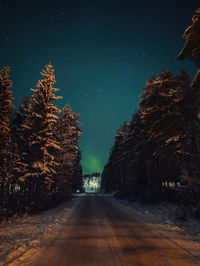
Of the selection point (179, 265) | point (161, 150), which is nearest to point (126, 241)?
point (179, 265)

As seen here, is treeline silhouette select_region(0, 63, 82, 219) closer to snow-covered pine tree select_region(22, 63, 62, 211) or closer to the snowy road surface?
snow-covered pine tree select_region(22, 63, 62, 211)

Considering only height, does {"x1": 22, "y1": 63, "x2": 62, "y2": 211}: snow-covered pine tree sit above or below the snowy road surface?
above

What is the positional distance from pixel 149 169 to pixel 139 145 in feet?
12.2

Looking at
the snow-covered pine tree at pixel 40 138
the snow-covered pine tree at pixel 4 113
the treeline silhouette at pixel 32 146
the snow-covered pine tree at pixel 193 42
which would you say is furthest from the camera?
the snow-covered pine tree at pixel 4 113

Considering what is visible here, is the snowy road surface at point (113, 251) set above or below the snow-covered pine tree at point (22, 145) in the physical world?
below

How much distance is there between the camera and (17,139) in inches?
801

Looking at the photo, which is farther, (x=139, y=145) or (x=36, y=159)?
(x=139, y=145)

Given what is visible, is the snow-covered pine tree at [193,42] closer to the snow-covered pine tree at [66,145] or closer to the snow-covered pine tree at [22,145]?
the snow-covered pine tree at [22,145]

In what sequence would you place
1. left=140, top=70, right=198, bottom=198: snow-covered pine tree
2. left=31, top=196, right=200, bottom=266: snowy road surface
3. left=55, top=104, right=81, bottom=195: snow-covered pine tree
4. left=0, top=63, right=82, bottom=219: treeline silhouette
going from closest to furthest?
left=31, top=196, right=200, bottom=266: snowy road surface < left=140, top=70, right=198, bottom=198: snow-covered pine tree < left=0, top=63, right=82, bottom=219: treeline silhouette < left=55, top=104, right=81, bottom=195: snow-covered pine tree

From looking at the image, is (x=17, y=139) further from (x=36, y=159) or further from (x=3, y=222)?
(x=3, y=222)

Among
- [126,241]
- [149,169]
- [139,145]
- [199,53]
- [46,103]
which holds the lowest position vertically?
[126,241]

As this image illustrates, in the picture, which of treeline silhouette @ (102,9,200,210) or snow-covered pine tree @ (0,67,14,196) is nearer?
treeline silhouette @ (102,9,200,210)

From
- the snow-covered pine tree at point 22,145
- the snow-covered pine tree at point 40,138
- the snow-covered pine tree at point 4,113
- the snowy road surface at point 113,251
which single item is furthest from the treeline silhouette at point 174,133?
the snow-covered pine tree at point 4,113

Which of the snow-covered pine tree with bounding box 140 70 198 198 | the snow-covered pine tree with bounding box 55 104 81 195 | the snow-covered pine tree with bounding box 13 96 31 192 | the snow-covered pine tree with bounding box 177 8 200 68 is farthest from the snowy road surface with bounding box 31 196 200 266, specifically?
the snow-covered pine tree with bounding box 55 104 81 195
